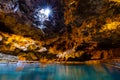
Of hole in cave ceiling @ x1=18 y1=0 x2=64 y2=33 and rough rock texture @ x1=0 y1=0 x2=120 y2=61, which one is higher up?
hole in cave ceiling @ x1=18 y1=0 x2=64 y2=33

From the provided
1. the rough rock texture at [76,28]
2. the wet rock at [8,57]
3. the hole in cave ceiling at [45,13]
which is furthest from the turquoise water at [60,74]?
the wet rock at [8,57]

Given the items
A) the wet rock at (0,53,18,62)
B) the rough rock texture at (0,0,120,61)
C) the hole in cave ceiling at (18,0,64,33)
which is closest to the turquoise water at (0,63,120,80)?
the rough rock texture at (0,0,120,61)

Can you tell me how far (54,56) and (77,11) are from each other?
7.29 m

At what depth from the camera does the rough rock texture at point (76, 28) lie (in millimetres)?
10211

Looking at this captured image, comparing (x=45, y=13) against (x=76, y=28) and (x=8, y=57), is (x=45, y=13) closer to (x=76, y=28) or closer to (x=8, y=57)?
(x=76, y=28)

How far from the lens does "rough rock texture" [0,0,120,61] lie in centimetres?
1021

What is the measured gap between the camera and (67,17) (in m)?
11.8

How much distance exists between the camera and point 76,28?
12977mm

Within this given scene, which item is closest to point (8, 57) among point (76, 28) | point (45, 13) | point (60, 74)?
point (45, 13)

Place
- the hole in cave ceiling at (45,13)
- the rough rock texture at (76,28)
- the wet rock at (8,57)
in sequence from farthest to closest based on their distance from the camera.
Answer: the wet rock at (8,57), the hole in cave ceiling at (45,13), the rough rock texture at (76,28)

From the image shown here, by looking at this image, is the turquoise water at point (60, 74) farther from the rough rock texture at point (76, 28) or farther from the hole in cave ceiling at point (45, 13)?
the hole in cave ceiling at point (45, 13)

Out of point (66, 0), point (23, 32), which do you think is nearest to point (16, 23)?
point (23, 32)

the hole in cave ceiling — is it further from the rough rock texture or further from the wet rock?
the wet rock

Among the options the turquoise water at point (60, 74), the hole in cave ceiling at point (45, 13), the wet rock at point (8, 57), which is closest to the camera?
the turquoise water at point (60, 74)
